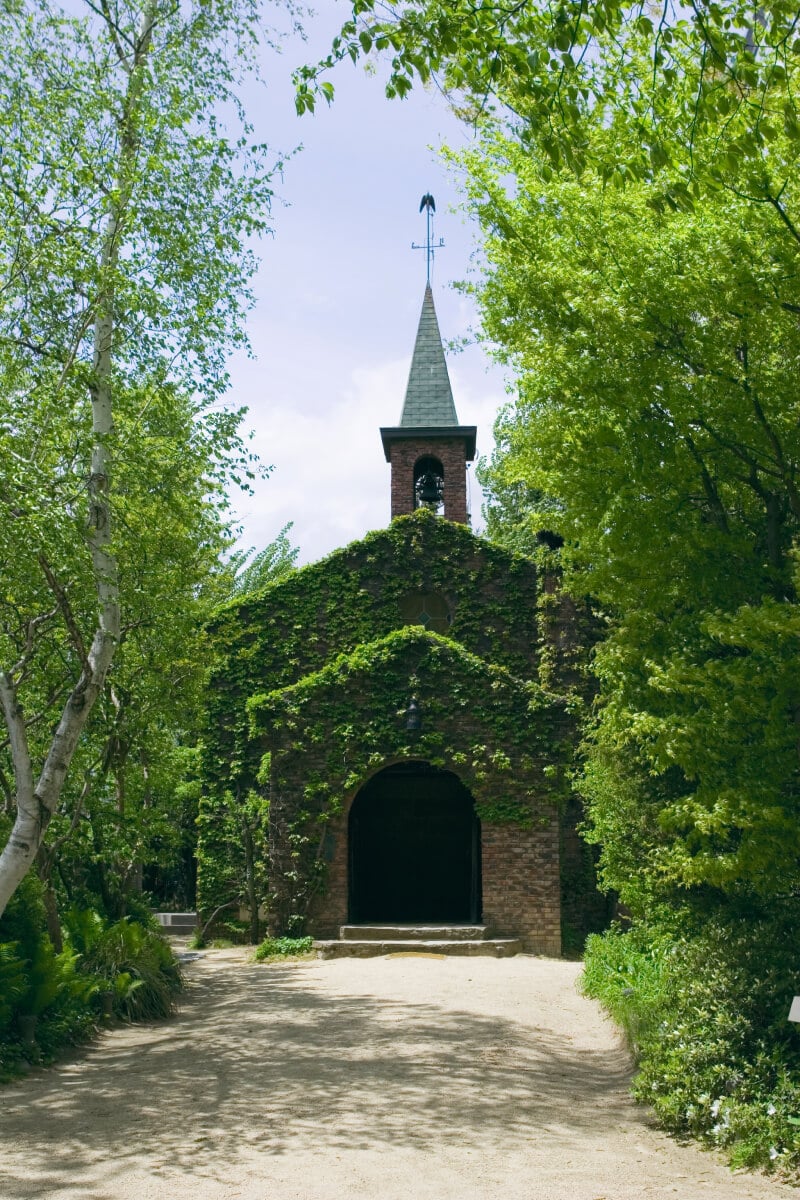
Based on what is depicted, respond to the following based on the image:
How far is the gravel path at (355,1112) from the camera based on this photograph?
6168 millimetres

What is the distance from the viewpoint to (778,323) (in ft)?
26.4

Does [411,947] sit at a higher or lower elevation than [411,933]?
lower

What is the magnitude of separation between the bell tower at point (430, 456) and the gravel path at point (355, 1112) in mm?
12754

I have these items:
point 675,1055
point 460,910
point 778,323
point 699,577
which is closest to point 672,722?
point 699,577

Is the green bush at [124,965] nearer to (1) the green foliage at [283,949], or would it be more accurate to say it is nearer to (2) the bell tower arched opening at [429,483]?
(1) the green foliage at [283,949]

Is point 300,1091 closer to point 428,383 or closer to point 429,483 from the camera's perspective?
point 429,483

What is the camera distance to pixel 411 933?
17.1m

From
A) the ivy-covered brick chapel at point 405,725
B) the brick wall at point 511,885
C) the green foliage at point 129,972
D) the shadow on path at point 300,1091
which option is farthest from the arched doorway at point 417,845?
the shadow on path at point 300,1091

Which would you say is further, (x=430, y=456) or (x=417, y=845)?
(x=430, y=456)

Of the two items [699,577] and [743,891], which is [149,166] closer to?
[699,577]

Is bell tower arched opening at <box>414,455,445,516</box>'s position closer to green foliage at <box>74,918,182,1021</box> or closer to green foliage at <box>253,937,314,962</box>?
green foliage at <box>253,937,314,962</box>

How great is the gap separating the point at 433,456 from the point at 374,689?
23.2 ft

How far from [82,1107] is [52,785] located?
9.06 ft

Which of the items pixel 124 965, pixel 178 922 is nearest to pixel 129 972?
pixel 124 965
